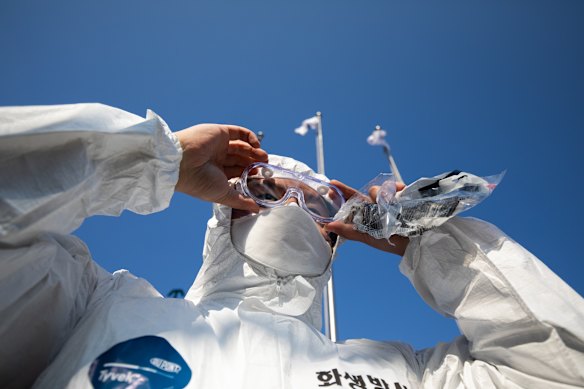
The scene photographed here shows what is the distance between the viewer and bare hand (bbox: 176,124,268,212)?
4.39ft

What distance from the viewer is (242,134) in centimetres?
170

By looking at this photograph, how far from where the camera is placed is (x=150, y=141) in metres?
1.04

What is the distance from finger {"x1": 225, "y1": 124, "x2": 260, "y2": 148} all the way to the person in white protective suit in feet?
0.36

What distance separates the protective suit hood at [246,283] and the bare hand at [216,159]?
0.62 feet

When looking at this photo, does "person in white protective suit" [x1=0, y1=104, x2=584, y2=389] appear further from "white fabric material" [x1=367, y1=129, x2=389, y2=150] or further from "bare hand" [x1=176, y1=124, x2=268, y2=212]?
"white fabric material" [x1=367, y1=129, x2=389, y2=150]

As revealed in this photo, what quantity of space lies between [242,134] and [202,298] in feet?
2.59

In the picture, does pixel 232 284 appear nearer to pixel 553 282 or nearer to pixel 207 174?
pixel 207 174

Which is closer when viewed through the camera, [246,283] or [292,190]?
[246,283]

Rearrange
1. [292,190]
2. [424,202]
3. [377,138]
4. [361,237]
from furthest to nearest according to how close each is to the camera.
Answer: [377,138] → [292,190] → [361,237] → [424,202]

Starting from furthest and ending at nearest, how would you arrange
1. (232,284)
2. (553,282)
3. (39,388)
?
1. (232,284)
2. (553,282)
3. (39,388)

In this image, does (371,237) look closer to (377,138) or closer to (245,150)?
(245,150)

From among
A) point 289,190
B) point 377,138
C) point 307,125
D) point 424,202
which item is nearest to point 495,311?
point 424,202

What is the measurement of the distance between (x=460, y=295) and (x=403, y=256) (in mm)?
301

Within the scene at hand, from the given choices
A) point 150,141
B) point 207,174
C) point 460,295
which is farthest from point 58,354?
point 460,295
